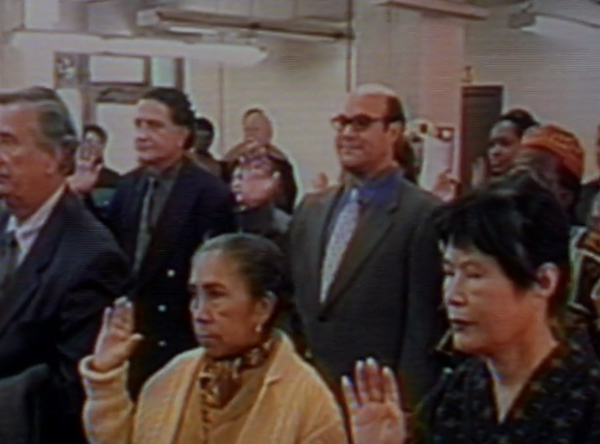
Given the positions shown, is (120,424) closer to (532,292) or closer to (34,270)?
(34,270)

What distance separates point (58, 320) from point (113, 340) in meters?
0.16

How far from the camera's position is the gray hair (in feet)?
8.70

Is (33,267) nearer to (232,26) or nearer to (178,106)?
(178,106)

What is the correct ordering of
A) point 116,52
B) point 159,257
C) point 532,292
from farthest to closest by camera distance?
point 116,52
point 159,257
point 532,292

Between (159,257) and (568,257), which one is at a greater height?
(568,257)

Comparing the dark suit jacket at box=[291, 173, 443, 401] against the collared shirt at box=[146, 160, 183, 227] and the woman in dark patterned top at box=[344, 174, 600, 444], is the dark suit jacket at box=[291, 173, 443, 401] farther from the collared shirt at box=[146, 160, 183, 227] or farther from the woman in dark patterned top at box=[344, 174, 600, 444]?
the woman in dark patterned top at box=[344, 174, 600, 444]

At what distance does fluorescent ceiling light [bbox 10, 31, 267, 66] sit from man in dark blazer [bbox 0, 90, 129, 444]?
498cm

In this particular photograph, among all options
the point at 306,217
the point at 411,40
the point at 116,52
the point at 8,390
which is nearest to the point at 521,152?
the point at 306,217

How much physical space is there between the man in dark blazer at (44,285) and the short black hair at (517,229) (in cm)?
87

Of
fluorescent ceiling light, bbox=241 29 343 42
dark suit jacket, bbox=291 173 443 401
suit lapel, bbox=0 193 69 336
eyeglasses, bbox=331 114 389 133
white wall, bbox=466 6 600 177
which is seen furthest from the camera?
white wall, bbox=466 6 600 177

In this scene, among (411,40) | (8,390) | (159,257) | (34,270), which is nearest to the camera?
(8,390)

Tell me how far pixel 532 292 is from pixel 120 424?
985 millimetres

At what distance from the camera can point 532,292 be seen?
73.8 inches

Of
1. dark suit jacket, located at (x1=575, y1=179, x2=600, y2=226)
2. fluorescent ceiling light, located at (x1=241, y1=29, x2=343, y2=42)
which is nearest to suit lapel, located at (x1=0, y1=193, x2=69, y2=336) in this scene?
dark suit jacket, located at (x1=575, y1=179, x2=600, y2=226)
